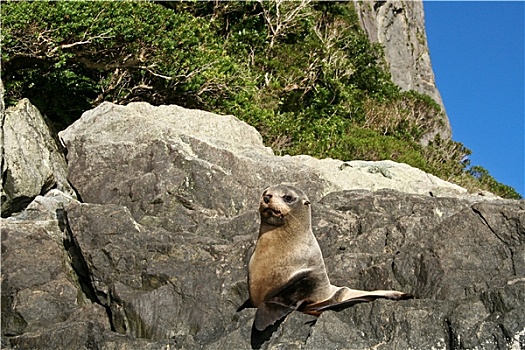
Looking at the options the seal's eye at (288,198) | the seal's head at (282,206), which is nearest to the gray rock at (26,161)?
the seal's head at (282,206)

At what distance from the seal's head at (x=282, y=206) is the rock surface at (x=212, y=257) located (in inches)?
32.6

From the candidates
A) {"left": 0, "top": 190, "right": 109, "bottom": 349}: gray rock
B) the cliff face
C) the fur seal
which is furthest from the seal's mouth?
the cliff face

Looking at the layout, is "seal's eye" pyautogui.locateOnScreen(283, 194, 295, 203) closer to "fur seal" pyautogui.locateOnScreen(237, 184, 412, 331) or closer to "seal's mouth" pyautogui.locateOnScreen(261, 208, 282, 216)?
"fur seal" pyautogui.locateOnScreen(237, 184, 412, 331)

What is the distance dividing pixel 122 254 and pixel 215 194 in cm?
273

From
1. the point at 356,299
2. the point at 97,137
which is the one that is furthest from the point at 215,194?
the point at 356,299

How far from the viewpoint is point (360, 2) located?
115 feet

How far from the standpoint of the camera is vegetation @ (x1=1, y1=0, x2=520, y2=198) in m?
16.0

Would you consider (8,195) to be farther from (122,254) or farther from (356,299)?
(356,299)

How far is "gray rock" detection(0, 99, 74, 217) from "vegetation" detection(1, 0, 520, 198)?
12.6 feet

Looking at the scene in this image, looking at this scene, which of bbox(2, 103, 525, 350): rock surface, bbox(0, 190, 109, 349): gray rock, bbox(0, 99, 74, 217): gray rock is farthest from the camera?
bbox(0, 99, 74, 217): gray rock

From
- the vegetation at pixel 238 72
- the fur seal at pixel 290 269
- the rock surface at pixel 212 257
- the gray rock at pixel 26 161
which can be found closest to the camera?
the rock surface at pixel 212 257

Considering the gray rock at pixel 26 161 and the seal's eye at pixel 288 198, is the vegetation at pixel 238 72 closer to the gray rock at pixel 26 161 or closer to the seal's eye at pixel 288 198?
the gray rock at pixel 26 161

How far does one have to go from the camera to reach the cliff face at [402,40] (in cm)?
3516

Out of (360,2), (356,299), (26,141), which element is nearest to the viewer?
→ (356,299)
